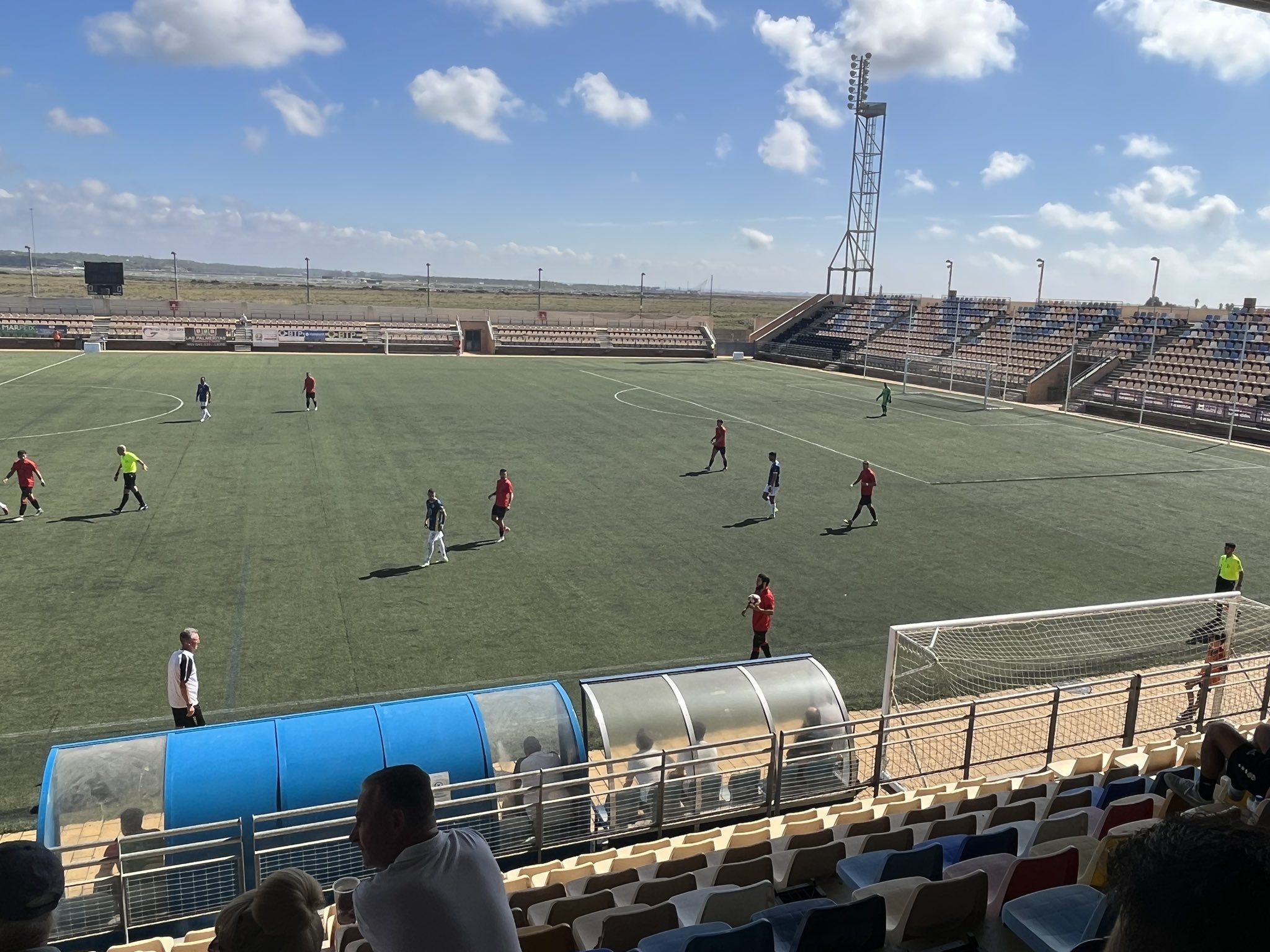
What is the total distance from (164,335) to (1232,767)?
65922mm

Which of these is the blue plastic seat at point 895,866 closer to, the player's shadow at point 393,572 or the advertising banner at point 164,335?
the player's shadow at point 393,572

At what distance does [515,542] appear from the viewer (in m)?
19.0

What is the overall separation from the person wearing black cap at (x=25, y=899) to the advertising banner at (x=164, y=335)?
64.6 metres

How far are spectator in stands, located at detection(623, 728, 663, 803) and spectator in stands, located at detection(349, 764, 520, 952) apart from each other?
6.09 metres

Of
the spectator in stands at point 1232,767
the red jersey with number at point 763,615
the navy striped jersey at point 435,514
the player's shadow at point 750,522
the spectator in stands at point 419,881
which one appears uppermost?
the spectator in stands at point 419,881

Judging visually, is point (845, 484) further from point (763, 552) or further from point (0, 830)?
point (0, 830)

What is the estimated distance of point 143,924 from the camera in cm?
725

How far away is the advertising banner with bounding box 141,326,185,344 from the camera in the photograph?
59531 millimetres

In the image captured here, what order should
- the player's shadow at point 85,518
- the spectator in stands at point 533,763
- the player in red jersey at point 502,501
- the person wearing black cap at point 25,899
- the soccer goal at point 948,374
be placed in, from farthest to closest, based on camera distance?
the soccer goal at point 948,374 < the player's shadow at point 85,518 < the player in red jersey at point 502,501 < the spectator in stands at point 533,763 < the person wearing black cap at point 25,899

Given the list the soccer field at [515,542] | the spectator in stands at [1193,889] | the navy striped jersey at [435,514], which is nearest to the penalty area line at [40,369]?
the soccer field at [515,542]

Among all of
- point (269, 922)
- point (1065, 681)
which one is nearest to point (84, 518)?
point (1065, 681)

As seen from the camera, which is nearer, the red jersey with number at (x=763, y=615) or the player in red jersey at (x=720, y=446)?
the red jersey with number at (x=763, y=615)

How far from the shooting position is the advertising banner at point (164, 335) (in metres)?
59.5

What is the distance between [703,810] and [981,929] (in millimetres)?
4253
